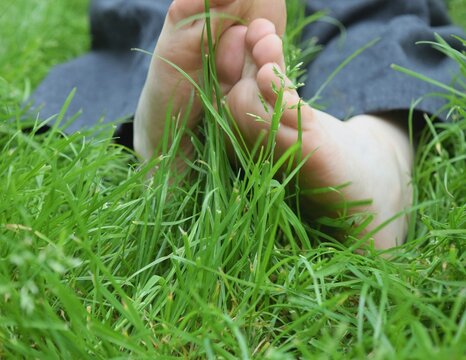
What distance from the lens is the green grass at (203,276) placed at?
50 centimetres

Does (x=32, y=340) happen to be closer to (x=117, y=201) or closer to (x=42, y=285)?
(x=42, y=285)

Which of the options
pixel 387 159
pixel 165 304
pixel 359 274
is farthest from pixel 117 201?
pixel 387 159

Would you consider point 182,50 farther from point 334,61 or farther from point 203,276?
point 334,61

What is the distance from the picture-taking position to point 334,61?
1113mm

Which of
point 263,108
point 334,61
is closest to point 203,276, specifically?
point 263,108

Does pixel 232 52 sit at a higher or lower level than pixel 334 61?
higher

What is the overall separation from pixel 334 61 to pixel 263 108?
437mm

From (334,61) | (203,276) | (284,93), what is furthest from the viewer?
(334,61)

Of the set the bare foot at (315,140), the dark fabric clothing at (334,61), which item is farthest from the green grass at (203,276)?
the dark fabric clothing at (334,61)

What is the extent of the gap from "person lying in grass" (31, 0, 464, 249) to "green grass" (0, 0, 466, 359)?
0.04m

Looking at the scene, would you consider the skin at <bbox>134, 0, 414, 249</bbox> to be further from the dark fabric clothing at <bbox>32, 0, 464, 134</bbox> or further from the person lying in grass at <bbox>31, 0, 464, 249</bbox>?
the dark fabric clothing at <bbox>32, 0, 464, 134</bbox>

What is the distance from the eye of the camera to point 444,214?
81 cm

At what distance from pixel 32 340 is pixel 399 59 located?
74cm

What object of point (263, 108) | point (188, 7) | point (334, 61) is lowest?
point (334, 61)
